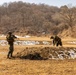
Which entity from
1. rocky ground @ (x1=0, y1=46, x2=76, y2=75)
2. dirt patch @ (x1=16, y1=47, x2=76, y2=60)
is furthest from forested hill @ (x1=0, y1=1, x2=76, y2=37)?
rocky ground @ (x1=0, y1=46, x2=76, y2=75)

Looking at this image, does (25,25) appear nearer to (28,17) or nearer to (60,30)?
(28,17)

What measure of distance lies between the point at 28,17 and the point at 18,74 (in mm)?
106860

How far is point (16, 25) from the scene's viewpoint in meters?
109

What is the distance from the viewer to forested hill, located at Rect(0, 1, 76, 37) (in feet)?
307

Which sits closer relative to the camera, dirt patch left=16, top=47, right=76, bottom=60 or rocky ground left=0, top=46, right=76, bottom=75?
rocky ground left=0, top=46, right=76, bottom=75

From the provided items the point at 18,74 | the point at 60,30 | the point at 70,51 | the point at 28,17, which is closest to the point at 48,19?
the point at 28,17

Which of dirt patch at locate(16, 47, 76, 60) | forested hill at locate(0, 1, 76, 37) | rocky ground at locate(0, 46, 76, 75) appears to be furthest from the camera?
forested hill at locate(0, 1, 76, 37)

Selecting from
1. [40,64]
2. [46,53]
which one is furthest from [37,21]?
[40,64]

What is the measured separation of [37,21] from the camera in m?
117

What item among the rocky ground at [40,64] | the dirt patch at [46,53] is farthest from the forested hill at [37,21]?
the rocky ground at [40,64]

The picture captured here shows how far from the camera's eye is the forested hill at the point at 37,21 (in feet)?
307

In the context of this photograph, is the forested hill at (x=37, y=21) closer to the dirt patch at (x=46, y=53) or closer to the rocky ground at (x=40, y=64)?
the dirt patch at (x=46, y=53)

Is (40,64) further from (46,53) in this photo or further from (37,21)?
(37,21)

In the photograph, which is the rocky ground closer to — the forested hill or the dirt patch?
the dirt patch
